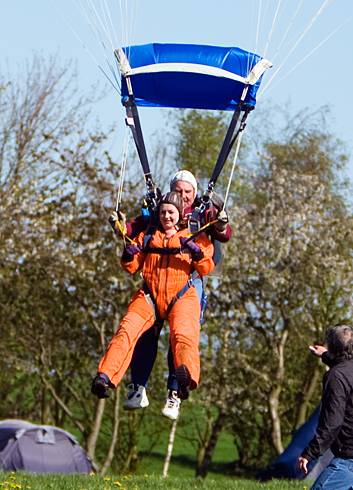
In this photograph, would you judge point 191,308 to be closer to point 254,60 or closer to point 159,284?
point 159,284

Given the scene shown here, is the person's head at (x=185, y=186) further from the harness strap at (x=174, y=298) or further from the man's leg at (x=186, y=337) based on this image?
the man's leg at (x=186, y=337)

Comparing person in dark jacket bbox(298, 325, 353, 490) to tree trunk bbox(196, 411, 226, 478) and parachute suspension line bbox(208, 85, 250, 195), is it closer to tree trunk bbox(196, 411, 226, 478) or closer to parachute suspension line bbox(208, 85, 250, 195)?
parachute suspension line bbox(208, 85, 250, 195)

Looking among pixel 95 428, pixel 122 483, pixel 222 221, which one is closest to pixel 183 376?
pixel 222 221

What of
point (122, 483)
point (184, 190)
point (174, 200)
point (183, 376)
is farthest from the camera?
point (122, 483)

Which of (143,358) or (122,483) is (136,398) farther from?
(122,483)

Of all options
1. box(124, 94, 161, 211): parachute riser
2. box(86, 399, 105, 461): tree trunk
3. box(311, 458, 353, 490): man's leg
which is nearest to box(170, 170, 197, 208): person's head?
box(124, 94, 161, 211): parachute riser

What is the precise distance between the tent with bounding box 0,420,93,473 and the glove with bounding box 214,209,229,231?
485 inches

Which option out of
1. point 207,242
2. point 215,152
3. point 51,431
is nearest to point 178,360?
point 207,242

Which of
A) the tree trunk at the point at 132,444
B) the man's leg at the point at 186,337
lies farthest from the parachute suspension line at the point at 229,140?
the tree trunk at the point at 132,444

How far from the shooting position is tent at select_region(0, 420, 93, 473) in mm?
20297

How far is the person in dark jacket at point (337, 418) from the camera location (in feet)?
22.6

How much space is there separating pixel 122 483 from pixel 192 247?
291 centimetres

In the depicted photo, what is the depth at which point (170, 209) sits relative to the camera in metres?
8.78

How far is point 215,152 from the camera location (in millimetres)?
33562
